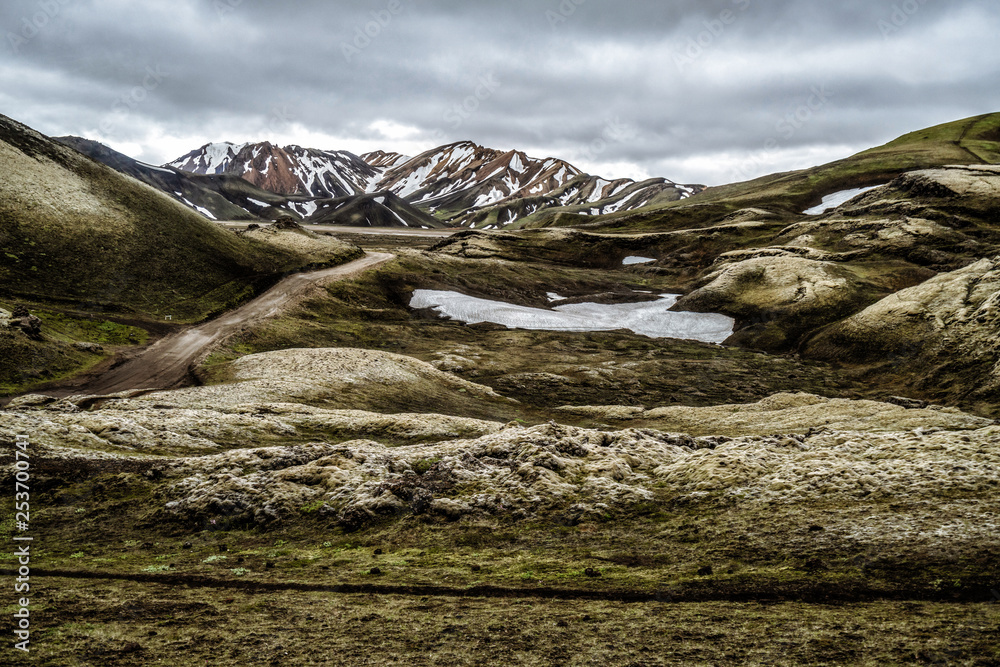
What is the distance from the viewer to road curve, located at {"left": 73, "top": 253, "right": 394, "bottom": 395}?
4662 centimetres

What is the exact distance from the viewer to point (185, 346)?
2277 inches

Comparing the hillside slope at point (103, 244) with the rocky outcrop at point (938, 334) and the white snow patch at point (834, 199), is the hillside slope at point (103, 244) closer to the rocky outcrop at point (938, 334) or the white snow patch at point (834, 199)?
the rocky outcrop at point (938, 334)

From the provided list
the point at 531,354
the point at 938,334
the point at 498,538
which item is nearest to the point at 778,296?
the point at 938,334

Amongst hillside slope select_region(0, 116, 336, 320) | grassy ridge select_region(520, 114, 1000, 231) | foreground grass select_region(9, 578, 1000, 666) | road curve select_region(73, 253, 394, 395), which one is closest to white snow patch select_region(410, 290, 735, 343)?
road curve select_region(73, 253, 394, 395)

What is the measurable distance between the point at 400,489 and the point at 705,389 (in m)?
42.0

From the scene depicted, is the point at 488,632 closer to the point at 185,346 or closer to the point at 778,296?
the point at 185,346

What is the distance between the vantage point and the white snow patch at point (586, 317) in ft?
265

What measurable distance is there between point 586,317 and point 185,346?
59.0m

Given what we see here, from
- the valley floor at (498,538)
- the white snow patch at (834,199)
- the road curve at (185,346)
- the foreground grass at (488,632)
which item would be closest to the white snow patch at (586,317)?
the road curve at (185,346)

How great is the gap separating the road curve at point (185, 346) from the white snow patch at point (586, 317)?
1907cm

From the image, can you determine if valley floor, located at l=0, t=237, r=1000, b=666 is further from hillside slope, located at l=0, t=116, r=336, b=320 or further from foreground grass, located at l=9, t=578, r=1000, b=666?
hillside slope, located at l=0, t=116, r=336, b=320

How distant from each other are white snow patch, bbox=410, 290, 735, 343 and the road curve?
19.1 m

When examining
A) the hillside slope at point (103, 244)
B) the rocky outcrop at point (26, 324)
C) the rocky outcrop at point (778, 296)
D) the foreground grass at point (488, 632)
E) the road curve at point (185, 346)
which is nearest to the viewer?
the foreground grass at point (488, 632)

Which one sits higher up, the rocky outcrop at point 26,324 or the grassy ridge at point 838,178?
the grassy ridge at point 838,178
